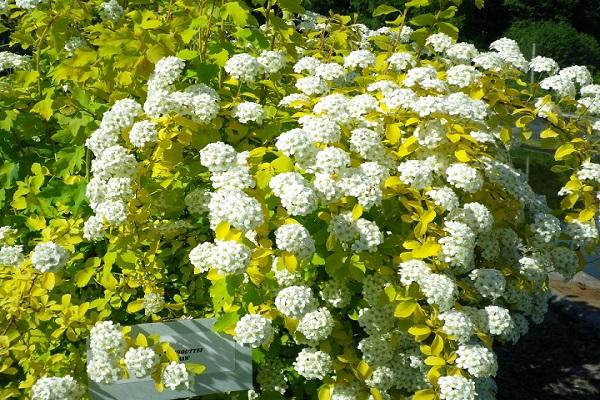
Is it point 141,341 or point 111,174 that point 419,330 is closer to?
point 141,341

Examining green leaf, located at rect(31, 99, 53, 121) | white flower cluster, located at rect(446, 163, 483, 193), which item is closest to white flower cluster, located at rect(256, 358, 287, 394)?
white flower cluster, located at rect(446, 163, 483, 193)

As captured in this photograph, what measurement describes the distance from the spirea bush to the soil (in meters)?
1.59

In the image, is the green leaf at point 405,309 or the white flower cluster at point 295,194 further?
the green leaf at point 405,309

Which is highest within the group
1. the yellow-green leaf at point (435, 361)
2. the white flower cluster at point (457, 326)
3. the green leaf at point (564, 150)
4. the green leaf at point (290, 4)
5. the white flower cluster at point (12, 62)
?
the green leaf at point (290, 4)

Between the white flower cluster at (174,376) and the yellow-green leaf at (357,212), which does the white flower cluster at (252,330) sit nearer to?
the white flower cluster at (174,376)

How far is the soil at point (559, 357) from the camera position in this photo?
427 centimetres

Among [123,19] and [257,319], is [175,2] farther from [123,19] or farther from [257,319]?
[257,319]

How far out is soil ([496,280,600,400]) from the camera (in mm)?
4266

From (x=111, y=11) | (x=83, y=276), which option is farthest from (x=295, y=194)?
(x=111, y=11)

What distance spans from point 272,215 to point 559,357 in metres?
3.24

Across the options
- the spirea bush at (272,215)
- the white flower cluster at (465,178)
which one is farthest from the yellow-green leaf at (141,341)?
the white flower cluster at (465,178)

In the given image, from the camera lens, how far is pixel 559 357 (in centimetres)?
465

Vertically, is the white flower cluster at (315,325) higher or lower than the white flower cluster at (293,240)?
lower

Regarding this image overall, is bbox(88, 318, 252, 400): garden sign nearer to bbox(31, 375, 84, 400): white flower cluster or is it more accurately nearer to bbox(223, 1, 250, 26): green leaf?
bbox(31, 375, 84, 400): white flower cluster
